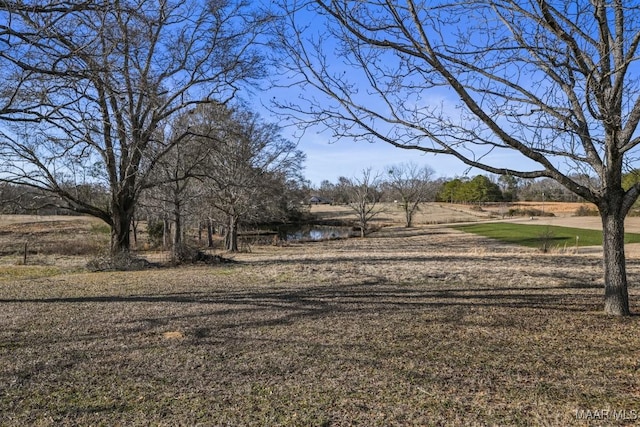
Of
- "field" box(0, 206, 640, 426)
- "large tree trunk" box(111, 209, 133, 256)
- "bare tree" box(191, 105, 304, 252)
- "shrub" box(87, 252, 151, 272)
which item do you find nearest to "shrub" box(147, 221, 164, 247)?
"bare tree" box(191, 105, 304, 252)

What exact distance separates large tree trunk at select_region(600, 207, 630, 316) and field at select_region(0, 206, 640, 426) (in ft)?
0.81

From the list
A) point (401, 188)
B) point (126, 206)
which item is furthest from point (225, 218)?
point (401, 188)

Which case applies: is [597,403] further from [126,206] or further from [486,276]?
[126,206]

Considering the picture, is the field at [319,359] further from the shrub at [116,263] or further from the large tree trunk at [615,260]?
the shrub at [116,263]

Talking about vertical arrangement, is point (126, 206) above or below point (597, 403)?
above

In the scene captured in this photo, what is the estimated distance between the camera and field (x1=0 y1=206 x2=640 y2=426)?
11.2ft

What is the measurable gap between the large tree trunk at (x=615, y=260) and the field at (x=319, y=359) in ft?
0.81

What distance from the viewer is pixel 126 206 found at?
16797mm

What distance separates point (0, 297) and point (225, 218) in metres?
22.5

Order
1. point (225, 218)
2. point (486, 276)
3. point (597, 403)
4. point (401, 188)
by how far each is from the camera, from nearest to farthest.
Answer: point (597, 403)
point (486, 276)
point (225, 218)
point (401, 188)

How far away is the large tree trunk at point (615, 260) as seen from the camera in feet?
20.2

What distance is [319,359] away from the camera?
15.2 feet

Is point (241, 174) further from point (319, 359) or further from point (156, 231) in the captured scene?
point (319, 359)

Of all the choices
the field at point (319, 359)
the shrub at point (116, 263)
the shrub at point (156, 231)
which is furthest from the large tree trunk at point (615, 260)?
the shrub at point (156, 231)
